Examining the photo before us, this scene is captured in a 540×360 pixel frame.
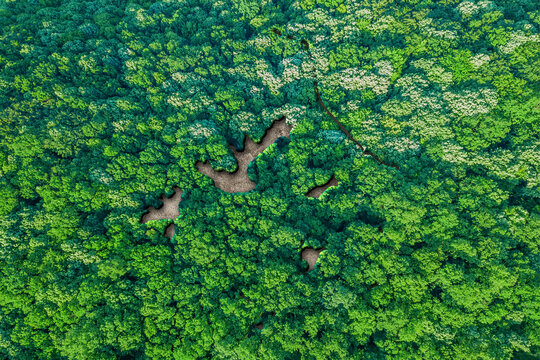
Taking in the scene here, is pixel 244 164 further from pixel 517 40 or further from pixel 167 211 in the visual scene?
pixel 517 40

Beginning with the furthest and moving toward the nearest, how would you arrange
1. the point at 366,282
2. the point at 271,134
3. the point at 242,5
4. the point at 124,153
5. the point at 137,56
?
the point at 242,5 → the point at 137,56 → the point at 271,134 → the point at 124,153 → the point at 366,282

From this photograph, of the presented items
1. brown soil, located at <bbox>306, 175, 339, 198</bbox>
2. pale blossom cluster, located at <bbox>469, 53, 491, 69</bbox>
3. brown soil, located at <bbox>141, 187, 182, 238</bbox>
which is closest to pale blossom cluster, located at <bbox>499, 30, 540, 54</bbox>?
pale blossom cluster, located at <bbox>469, 53, 491, 69</bbox>

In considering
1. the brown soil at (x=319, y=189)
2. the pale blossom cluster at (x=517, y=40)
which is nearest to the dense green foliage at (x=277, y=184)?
the pale blossom cluster at (x=517, y=40)

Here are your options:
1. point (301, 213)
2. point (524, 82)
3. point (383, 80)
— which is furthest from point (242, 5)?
point (524, 82)

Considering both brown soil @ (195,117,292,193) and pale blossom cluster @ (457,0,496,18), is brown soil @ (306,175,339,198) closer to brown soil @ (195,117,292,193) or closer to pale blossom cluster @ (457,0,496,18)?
brown soil @ (195,117,292,193)

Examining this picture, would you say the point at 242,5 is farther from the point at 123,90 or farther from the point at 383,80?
the point at 383,80

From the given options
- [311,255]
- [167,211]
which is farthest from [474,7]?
[167,211]
